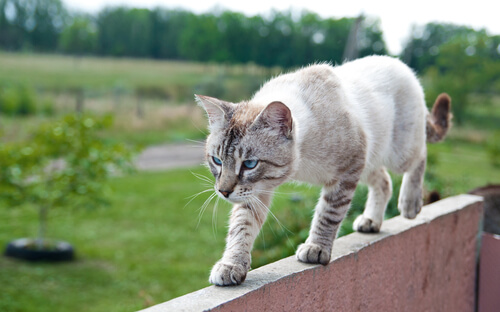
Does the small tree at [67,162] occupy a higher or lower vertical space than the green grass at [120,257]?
higher

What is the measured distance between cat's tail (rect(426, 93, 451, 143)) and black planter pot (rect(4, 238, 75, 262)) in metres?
4.91

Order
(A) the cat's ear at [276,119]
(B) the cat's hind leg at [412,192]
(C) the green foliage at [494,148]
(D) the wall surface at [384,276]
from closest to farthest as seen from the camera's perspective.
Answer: (D) the wall surface at [384,276] → (A) the cat's ear at [276,119] → (B) the cat's hind leg at [412,192] → (C) the green foliage at [494,148]

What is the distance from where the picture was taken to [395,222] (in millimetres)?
3033

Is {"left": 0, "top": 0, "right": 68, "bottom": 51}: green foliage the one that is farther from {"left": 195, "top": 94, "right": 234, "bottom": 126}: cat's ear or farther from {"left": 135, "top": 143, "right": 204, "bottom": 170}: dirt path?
{"left": 195, "top": 94, "right": 234, "bottom": 126}: cat's ear

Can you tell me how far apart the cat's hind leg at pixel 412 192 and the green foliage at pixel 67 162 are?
3709 millimetres

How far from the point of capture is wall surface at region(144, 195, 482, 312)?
1897 mm

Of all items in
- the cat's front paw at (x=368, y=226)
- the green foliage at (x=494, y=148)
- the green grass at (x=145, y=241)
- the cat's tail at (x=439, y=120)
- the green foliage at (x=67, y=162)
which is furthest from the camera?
the green foliage at (x=494, y=148)

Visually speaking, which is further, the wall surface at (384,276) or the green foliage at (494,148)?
the green foliage at (494,148)

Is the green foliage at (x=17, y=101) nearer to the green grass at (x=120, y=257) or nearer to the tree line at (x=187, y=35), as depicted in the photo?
the tree line at (x=187, y=35)

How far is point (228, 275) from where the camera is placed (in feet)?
6.41

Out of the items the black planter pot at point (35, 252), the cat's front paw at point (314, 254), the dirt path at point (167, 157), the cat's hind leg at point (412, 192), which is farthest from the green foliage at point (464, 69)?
the dirt path at point (167, 157)

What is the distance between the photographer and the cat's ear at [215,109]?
2.22m

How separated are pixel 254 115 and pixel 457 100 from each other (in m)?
4.83

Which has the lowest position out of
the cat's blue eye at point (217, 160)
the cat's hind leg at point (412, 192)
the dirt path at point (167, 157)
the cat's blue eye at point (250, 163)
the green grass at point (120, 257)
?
the dirt path at point (167, 157)
